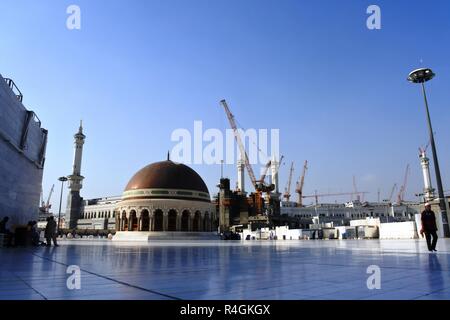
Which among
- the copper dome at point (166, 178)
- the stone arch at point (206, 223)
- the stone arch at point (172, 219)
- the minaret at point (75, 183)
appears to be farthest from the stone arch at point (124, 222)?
the minaret at point (75, 183)

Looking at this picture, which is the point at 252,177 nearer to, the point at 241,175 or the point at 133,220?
the point at 241,175

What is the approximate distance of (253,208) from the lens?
11650 cm

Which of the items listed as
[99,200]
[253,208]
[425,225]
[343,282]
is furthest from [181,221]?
[99,200]

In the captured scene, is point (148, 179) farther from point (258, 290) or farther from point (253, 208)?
point (253, 208)

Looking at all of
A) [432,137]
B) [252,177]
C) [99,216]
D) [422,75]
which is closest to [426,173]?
[252,177]

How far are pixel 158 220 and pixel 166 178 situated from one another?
633 cm

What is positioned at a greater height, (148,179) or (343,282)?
(148,179)

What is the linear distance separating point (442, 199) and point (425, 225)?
14542 mm

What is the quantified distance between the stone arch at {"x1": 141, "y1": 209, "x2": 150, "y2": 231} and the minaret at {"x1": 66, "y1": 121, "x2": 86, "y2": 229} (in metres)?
58.5

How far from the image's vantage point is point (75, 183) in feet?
336

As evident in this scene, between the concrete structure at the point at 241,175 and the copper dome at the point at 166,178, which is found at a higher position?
the concrete structure at the point at 241,175

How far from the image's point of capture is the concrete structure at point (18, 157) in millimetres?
18031

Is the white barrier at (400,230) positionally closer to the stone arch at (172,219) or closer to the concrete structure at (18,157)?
the stone arch at (172,219)

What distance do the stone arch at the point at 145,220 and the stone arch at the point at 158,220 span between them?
1.08 m
